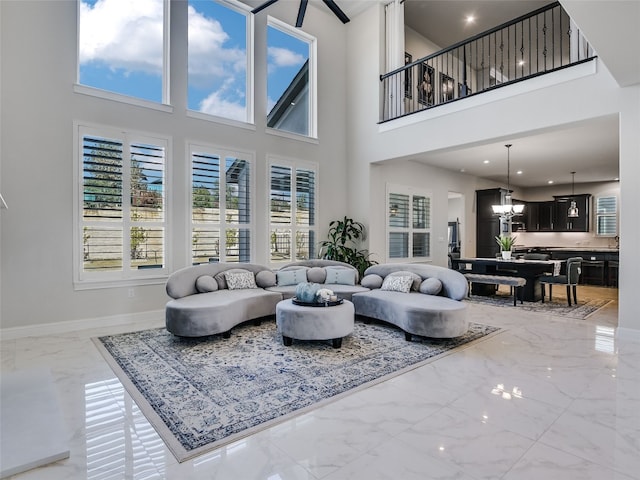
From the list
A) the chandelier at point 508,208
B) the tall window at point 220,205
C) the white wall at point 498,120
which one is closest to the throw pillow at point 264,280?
the tall window at point 220,205

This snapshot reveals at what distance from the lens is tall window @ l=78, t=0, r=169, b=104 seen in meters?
4.88

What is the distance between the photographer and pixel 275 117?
268 inches

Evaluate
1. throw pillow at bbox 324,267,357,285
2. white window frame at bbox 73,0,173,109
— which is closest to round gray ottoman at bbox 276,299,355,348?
throw pillow at bbox 324,267,357,285

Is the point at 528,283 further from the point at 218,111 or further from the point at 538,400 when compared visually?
the point at 218,111

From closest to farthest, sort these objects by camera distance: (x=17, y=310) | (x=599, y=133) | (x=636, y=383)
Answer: (x=636, y=383)
(x=17, y=310)
(x=599, y=133)

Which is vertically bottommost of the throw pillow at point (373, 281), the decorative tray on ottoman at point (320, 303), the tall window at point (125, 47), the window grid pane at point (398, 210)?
the decorative tray on ottoman at point (320, 303)

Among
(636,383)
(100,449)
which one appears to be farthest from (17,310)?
(636,383)

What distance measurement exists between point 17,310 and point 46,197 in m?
1.40

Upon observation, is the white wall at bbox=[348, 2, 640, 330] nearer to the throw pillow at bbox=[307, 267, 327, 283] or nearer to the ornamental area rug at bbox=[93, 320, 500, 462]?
the throw pillow at bbox=[307, 267, 327, 283]

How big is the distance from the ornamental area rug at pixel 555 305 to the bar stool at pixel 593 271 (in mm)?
3061

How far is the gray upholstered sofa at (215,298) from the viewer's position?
3.97m

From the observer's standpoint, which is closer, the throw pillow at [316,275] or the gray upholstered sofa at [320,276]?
the gray upholstered sofa at [320,276]

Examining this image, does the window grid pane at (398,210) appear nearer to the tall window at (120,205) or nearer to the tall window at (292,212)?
the tall window at (292,212)

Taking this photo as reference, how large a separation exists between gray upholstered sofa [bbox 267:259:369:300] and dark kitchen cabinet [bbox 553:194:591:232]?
861 cm
